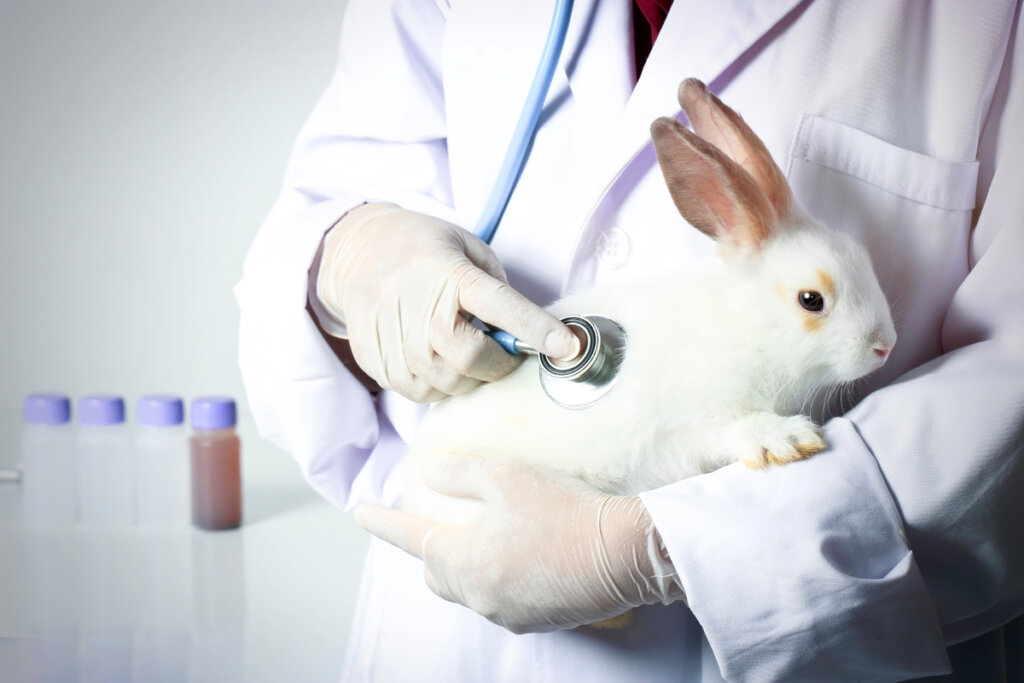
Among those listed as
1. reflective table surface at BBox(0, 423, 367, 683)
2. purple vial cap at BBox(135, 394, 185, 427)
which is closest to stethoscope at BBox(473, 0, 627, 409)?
reflective table surface at BBox(0, 423, 367, 683)

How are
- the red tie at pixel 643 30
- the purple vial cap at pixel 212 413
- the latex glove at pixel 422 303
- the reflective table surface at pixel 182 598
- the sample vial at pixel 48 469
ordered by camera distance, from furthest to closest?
the sample vial at pixel 48 469 → the purple vial cap at pixel 212 413 → the reflective table surface at pixel 182 598 → the red tie at pixel 643 30 → the latex glove at pixel 422 303

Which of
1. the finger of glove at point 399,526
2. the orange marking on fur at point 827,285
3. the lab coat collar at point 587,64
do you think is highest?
the lab coat collar at point 587,64

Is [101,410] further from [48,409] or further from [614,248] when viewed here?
[614,248]

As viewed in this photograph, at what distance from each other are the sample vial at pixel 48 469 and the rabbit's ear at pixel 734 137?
1624 millimetres

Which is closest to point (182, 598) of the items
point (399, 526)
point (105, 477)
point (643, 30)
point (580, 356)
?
point (105, 477)

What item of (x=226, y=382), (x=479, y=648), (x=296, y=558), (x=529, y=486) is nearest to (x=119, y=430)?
(x=226, y=382)

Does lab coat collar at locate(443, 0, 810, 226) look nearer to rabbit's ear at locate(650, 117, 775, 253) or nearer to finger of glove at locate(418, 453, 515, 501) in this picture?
rabbit's ear at locate(650, 117, 775, 253)

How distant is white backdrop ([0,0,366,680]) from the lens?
1721mm

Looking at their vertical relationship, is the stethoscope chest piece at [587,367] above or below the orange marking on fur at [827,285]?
below

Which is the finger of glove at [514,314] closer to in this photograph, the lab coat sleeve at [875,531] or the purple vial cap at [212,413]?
the lab coat sleeve at [875,531]

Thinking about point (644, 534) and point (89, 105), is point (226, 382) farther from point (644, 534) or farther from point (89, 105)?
point (644, 534)

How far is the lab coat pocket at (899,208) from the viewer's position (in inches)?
28.2

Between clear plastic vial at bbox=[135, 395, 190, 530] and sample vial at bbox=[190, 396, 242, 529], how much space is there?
8cm

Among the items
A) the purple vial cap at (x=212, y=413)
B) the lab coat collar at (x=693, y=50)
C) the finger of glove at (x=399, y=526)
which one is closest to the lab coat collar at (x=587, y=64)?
the lab coat collar at (x=693, y=50)
